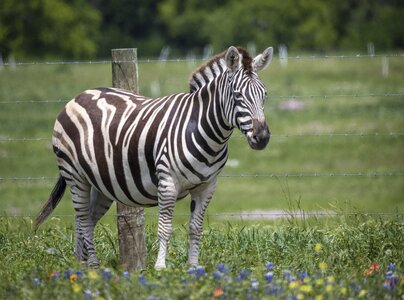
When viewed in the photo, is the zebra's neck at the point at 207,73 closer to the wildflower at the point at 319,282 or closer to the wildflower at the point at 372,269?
the wildflower at the point at 372,269

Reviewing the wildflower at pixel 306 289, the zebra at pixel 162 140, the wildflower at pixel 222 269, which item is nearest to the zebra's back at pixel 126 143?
the zebra at pixel 162 140

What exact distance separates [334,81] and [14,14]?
25072 millimetres

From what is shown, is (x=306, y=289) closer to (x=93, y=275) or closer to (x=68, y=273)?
(x=93, y=275)

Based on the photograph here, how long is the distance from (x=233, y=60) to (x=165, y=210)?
131cm

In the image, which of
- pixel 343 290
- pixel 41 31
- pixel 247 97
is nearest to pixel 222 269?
pixel 343 290

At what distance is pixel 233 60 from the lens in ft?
26.6

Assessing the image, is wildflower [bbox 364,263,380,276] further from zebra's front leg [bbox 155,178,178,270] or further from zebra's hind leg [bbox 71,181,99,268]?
zebra's hind leg [bbox 71,181,99,268]

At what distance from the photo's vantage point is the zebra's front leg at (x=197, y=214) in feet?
27.4

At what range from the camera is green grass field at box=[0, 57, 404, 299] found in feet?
23.0

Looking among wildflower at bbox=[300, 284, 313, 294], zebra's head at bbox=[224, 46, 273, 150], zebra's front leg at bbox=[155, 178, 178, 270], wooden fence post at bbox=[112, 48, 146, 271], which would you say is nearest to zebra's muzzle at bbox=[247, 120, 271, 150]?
zebra's head at bbox=[224, 46, 273, 150]

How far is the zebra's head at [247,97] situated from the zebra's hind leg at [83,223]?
1665 mm

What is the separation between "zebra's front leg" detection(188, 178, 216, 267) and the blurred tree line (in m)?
50.4

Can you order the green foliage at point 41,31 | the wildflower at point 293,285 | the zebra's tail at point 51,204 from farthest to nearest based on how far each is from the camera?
the green foliage at point 41,31 → the zebra's tail at point 51,204 → the wildflower at point 293,285

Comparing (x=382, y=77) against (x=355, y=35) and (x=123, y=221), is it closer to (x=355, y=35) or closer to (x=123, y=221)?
(x=355, y=35)
